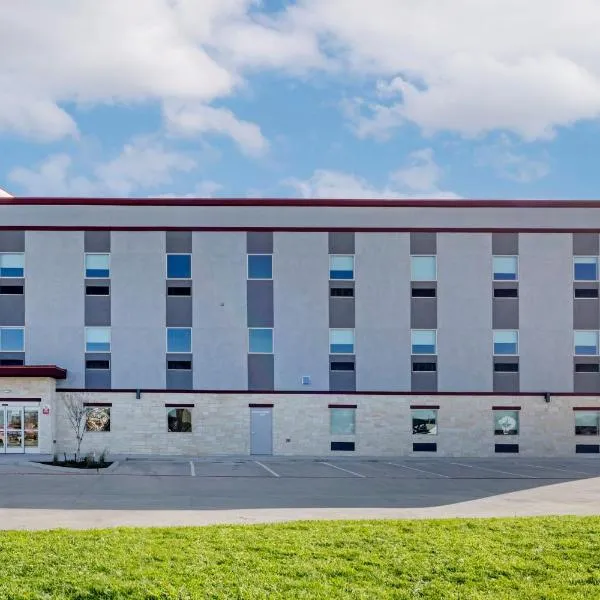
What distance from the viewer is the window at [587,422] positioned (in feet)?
107

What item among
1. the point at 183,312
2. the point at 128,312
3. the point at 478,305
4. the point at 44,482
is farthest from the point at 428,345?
the point at 44,482

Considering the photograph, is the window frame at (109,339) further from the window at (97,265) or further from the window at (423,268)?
the window at (423,268)

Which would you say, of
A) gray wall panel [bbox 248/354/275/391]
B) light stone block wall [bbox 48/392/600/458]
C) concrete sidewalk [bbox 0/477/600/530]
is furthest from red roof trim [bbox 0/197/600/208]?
concrete sidewalk [bbox 0/477/600/530]

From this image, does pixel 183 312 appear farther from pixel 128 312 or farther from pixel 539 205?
pixel 539 205

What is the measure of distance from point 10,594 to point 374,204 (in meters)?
26.5

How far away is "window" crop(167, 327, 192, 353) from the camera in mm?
32312

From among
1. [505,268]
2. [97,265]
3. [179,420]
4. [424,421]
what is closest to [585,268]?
[505,268]

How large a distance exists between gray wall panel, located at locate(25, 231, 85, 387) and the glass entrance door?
1.95m

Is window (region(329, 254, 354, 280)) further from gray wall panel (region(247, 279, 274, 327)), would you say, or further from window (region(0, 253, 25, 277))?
window (region(0, 253, 25, 277))

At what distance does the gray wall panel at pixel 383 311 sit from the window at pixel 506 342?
3951mm

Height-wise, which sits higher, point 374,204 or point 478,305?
point 374,204

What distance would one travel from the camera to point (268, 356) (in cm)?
3228

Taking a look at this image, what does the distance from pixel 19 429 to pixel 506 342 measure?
69.1 feet

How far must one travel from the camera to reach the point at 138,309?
32406 millimetres
